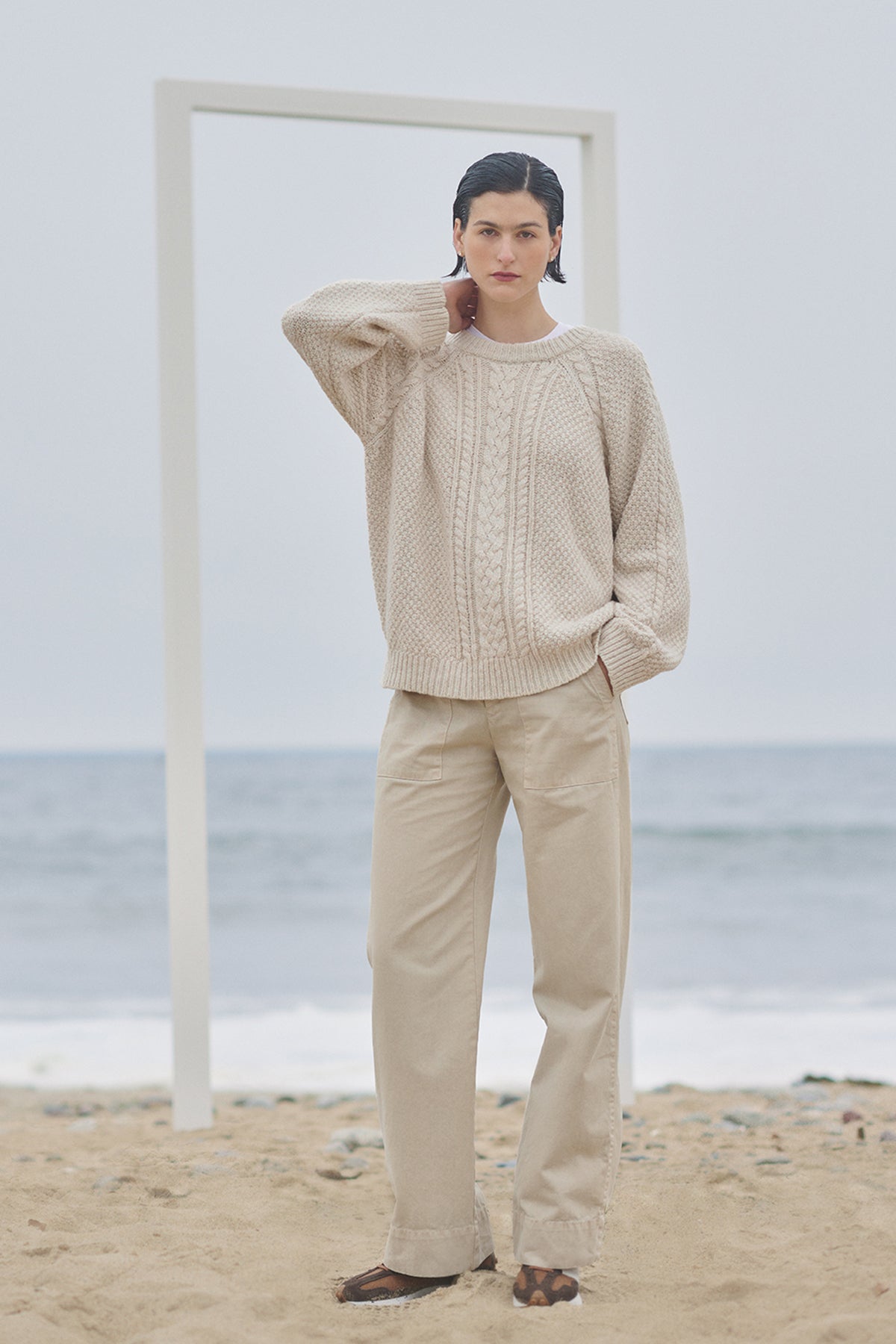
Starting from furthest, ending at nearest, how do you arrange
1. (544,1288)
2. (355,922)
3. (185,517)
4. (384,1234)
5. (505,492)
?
(355,922) < (185,517) < (384,1234) < (505,492) < (544,1288)

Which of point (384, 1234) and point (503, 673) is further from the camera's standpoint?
point (384, 1234)

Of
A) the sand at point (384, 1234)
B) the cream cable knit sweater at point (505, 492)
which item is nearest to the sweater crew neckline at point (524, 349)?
the cream cable knit sweater at point (505, 492)

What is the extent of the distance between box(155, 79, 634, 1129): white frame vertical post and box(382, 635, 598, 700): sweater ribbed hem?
1326mm

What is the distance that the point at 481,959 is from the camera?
201cm

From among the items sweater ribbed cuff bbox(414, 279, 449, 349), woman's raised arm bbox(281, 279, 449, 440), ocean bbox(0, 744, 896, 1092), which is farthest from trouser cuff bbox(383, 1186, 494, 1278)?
ocean bbox(0, 744, 896, 1092)

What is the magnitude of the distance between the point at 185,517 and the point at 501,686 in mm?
1476

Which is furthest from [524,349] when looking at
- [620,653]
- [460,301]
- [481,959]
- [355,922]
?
[355,922]

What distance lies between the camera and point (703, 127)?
1055 centimetres

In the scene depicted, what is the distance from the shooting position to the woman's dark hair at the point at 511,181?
1953mm

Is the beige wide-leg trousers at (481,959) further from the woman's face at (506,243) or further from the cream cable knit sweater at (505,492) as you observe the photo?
the woman's face at (506,243)

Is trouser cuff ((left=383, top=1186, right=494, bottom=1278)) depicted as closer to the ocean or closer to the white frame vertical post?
the white frame vertical post

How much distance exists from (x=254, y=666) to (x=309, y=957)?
5700mm

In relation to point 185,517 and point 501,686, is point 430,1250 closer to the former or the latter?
point 501,686

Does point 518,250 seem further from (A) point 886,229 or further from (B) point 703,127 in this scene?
(A) point 886,229
